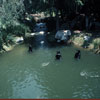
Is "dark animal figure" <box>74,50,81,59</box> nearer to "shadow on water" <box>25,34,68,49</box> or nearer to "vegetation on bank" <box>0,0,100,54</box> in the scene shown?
"vegetation on bank" <box>0,0,100,54</box>

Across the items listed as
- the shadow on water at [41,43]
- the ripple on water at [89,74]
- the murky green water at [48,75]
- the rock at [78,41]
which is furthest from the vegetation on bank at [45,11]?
the ripple on water at [89,74]

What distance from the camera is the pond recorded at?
64.5ft

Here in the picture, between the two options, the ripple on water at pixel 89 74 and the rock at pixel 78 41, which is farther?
the rock at pixel 78 41

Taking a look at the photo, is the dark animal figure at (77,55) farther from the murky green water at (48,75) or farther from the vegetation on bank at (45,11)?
the vegetation on bank at (45,11)

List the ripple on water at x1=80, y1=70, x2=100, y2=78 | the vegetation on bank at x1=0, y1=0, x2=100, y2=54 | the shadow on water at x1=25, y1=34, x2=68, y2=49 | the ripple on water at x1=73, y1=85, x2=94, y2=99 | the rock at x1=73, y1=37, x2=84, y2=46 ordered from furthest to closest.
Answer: the shadow on water at x1=25, y1=34, x2=68, y2=49
the vegetation on bank at x1=0, y1=0, x2=100, y2=54
the rock at x1=73, y1=37, x2=84, y2=46
the ripple on water at x1=80, y1=70, x2=100, y2=78
the ripple on water at x1=73, y1=85, x2=94, y2=99

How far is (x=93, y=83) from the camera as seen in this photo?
68.9 feet

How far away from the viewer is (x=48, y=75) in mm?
23344

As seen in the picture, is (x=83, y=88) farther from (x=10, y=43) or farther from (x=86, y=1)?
(x=86, y=1)

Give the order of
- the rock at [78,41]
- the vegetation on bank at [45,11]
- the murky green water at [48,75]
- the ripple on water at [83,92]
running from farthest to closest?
the vegetation on bank at [45,11], the rock at [78,41], the murky green water at [48,75], the ripple on water at [83,92]

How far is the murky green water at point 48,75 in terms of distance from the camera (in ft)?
64.5

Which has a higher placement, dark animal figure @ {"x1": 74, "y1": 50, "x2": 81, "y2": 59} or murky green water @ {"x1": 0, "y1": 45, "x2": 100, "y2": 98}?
dark animal figure @ {"x1": 74, "y1": 50, "x2": 81, "y2": 59}

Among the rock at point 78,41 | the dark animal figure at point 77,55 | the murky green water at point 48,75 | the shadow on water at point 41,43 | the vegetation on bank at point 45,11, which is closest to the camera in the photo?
the murky green water at point 48,75

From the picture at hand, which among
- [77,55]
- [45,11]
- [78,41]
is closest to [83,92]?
[77,55]

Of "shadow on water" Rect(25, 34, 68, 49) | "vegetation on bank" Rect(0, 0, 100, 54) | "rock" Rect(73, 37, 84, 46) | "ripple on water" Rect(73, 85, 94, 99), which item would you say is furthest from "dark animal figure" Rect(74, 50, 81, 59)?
"ripple on water" Rect(73, 85, 94, 99)
